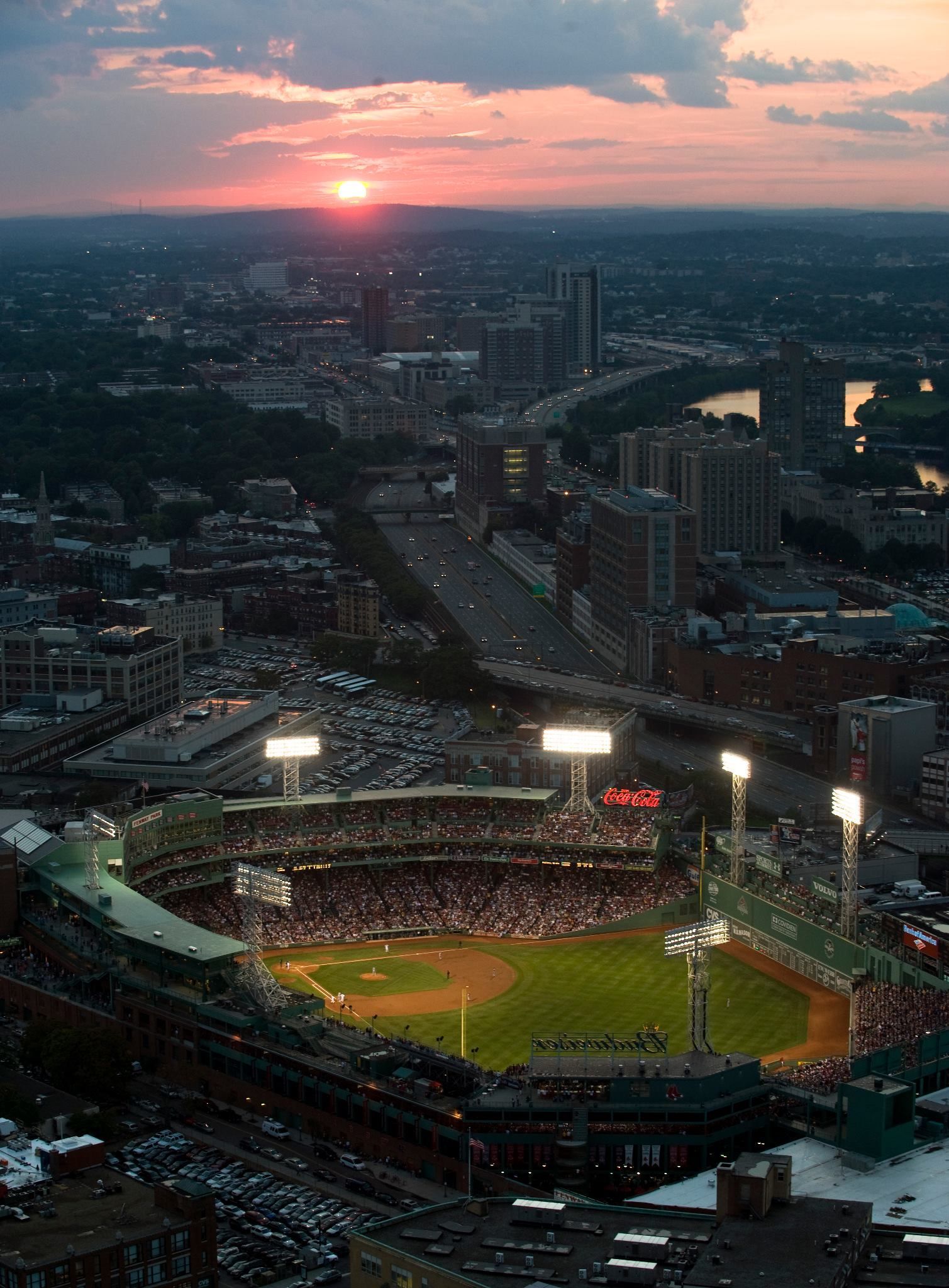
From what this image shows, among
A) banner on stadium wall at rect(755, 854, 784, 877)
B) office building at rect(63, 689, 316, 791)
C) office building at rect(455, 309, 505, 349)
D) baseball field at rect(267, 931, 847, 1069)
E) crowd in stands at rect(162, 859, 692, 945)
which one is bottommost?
baseball field at rect(267, 931, 847, 1069)

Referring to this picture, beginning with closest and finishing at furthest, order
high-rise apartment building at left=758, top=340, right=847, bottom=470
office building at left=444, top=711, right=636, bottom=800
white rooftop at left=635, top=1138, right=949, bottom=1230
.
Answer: white rooftop at left=635, top=1138, right=949, bottom=1230, office building at left=444, top=711, right=636, bottom=800, high-rise apartment building at left=758, top=340, right=847, bottom=470

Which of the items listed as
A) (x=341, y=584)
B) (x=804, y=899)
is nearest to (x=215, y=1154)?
(x=804, y=899)

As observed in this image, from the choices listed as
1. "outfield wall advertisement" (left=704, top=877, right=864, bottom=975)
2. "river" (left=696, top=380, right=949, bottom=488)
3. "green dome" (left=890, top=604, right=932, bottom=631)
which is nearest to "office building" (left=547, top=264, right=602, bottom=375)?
"river" (left=696, top=380, right=949, bottom=488)

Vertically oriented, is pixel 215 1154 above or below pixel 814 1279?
below

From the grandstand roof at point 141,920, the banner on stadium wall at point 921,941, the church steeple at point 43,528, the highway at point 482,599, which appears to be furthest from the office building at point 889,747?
the church steeple at point 43,528

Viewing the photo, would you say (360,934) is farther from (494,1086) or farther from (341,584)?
(341,584)

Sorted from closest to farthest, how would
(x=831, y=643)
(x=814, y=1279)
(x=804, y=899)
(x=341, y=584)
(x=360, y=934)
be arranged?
(x=814, y=1279) → (x=804, y=899) → (x=360, y=934) → (x=831, y=643) → (x=341, y=584)

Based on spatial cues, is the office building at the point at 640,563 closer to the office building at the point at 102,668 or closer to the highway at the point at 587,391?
the office building at the point at 102,668

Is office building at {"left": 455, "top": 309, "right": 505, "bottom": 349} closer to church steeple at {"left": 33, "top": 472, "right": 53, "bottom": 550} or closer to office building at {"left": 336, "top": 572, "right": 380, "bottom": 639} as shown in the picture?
church steeple at {"left": 33, "top": 472, "right": 53, "bottom": 550}
